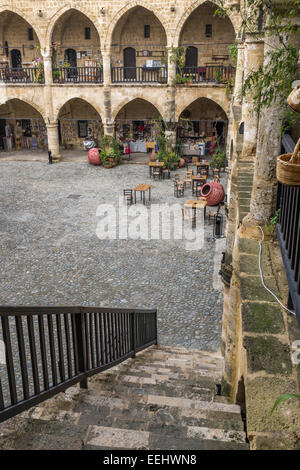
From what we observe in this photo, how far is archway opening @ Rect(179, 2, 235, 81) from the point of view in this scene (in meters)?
20.8

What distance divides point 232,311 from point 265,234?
1.09m

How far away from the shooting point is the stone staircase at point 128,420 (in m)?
2.60

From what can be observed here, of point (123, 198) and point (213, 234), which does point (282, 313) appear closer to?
point (213, 234)

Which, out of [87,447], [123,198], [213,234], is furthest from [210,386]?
[123,198]

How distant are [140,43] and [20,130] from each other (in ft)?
27.8

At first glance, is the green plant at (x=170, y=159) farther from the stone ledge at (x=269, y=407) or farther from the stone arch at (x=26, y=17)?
the stone ledge at (x=269, y=407)

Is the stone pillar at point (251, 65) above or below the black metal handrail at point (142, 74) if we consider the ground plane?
below

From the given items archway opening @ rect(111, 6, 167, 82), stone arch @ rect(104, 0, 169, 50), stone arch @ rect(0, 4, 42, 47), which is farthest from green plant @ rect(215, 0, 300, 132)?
stone arch @ rect(0, 4, 42, 47)

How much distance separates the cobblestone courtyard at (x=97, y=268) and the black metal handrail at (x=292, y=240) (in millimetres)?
4513

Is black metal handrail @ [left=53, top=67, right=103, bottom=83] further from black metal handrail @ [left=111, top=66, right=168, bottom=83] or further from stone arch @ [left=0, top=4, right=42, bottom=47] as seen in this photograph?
stone arch @ [left=0, top=4, right=42, bottom=47]

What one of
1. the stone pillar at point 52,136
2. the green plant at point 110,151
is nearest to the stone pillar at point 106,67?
the green plant at point 110,151

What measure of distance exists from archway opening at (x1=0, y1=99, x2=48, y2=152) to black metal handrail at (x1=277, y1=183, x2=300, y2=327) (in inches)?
909

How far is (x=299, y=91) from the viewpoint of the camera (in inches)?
94.9

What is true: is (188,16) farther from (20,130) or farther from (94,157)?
(20,130)
